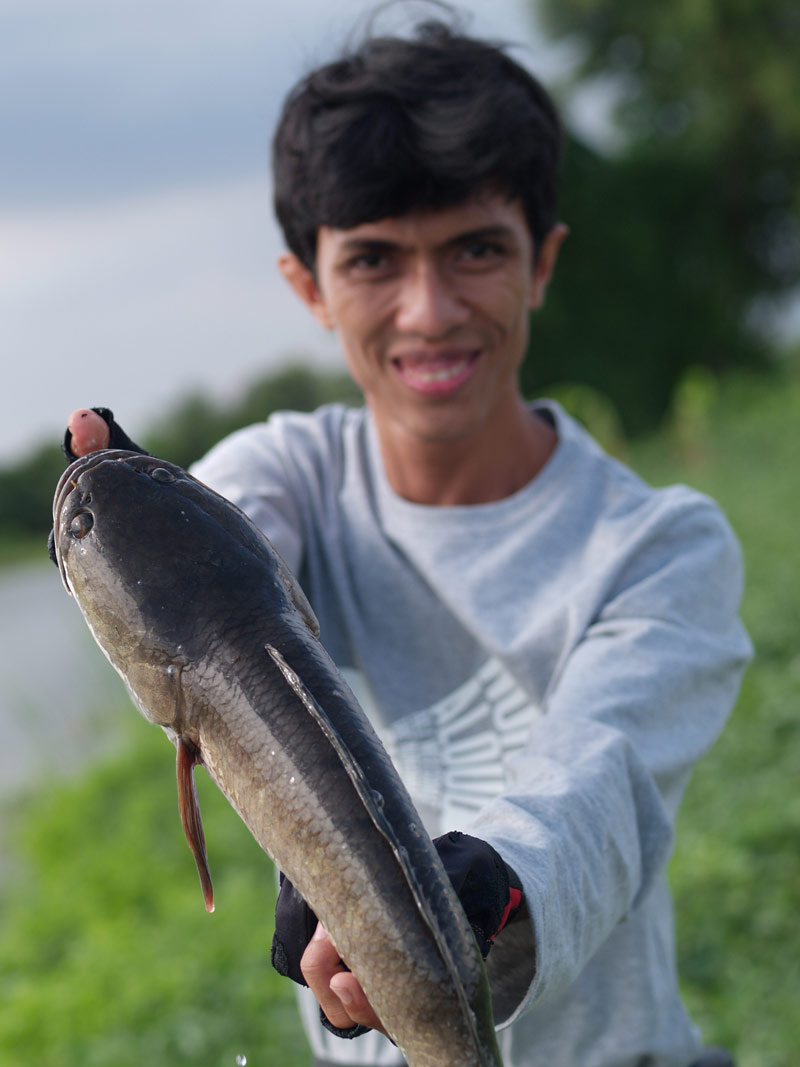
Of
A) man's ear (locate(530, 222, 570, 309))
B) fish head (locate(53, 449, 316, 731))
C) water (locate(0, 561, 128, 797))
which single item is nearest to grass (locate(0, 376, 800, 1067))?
water (locate(0, 561, 128, 797))

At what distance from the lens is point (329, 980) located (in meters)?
1.32

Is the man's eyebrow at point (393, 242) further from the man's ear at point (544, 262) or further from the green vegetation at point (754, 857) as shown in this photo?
the green vegetation at point (754, 857)

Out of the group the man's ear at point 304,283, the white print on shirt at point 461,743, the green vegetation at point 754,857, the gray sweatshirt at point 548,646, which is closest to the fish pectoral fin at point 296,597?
the gray sweatshirt at point 548,646

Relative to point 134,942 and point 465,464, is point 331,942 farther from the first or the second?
point 134,942

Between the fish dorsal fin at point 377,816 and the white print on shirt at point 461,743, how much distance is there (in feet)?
3.72

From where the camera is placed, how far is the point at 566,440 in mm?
2641

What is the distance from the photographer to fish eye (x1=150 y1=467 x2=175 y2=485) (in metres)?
1.46

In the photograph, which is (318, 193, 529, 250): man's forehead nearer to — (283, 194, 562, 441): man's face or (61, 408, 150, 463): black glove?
(283, 194, 562, 441): man's face

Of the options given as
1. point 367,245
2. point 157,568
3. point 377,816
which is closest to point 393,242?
point 367,245

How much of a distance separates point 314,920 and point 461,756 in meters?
1.11

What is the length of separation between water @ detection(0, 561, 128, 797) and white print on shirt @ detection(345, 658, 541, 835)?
5965 millimetres

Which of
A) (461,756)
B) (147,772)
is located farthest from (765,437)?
(461,756)

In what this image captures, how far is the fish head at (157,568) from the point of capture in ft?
4.46

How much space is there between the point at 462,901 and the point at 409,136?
1.72 m
